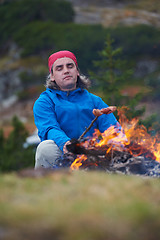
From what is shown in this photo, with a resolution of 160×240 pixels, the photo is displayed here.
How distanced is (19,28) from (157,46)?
57.9ft

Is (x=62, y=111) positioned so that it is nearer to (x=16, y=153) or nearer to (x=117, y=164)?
(x=117, y=164)

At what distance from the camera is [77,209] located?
2357 mm

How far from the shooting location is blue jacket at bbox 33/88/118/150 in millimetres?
4934

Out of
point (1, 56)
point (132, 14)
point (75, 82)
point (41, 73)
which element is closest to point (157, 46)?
point (41, 73)

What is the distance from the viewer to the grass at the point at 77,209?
2141 mm

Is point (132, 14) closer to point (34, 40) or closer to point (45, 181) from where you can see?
point (34, 40)

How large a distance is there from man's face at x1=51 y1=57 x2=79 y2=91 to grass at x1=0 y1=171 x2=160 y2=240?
250 cm

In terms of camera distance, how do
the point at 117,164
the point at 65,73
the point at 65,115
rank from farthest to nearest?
1. the point at 65,73
2. the point at 65,115
3. the point at 117,164

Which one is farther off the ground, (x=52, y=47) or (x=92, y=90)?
(x=52, y=47)

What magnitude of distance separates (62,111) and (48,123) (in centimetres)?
28

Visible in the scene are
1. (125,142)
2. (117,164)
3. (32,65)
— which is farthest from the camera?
(32,65)

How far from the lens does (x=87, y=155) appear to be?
179 inches

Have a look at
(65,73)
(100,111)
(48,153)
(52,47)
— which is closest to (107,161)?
(100,111)

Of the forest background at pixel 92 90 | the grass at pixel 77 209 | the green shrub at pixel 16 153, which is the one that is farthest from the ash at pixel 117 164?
the green shrub at pixel 16 153
